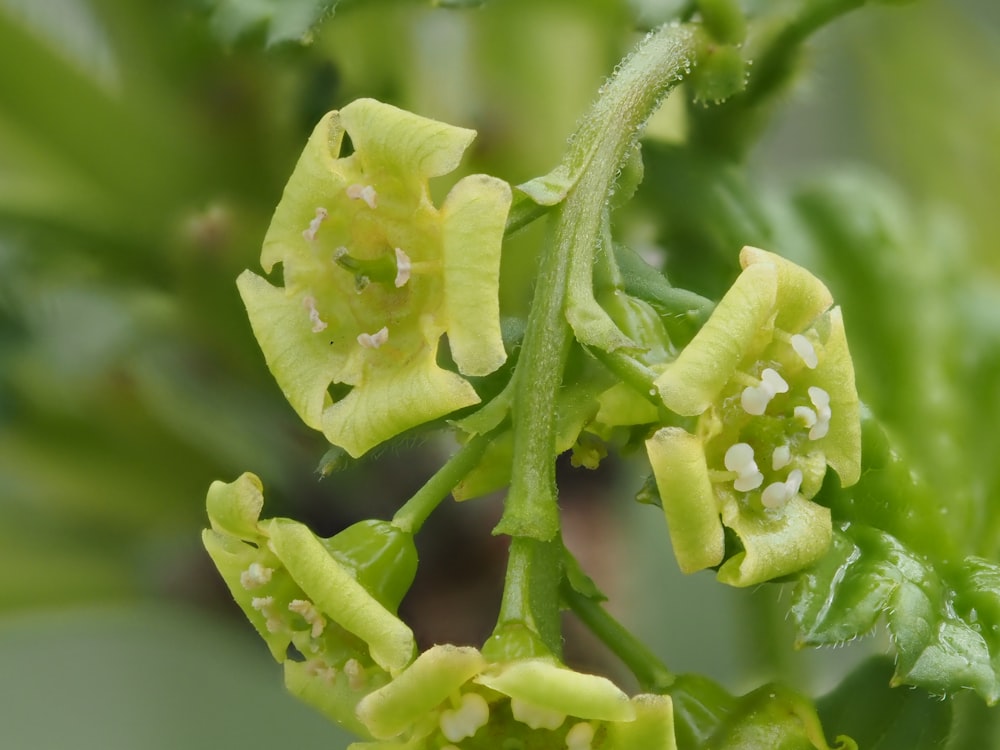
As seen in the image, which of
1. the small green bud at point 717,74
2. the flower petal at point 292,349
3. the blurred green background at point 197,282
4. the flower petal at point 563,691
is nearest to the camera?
the flower petal at point 563,691

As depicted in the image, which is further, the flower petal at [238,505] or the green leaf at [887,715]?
the green leaf at [887,715]

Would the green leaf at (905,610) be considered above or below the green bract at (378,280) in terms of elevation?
below

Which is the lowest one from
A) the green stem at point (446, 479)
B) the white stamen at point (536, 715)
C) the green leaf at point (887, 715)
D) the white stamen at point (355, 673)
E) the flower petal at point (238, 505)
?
the green leaf at point (887, 715)

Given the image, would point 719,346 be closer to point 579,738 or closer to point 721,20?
point 579,738

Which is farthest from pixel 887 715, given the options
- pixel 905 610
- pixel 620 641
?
pixel 620 641

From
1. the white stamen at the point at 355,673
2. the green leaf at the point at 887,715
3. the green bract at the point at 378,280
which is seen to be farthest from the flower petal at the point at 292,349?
the green leaf at the point at 887,715

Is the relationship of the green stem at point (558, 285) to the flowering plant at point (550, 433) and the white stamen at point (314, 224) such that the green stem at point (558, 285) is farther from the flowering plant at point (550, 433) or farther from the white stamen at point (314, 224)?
the white stamen at point (314, 224)

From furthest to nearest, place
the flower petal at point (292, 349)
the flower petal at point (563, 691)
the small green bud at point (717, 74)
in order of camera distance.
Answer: the small green bud at point (717, 74) → the flower petal at point (292, 349) → the flower petal at point (563, 691)
